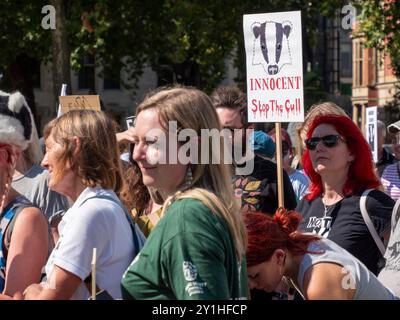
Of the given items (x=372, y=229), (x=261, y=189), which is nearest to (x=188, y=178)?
(x=372, y=229)

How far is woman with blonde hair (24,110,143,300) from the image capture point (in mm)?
3844

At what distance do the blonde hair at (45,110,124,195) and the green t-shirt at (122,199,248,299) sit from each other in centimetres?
88

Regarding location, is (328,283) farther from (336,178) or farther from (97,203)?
(336,178)

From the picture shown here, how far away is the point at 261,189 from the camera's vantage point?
20.4ft

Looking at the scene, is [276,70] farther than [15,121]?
Yes

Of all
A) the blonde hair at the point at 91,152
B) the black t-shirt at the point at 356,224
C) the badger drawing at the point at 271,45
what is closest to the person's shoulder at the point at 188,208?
the blonde hair at the point at 91,152

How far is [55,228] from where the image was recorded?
248 inches

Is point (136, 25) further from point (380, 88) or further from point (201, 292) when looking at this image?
point (380, 88)

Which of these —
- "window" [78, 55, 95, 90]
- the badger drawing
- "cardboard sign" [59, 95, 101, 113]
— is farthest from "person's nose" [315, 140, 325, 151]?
"window" [78, 55, 95, 90]

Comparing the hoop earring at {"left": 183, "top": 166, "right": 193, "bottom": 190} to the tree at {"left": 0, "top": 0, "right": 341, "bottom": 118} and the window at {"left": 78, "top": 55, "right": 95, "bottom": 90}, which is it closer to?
the tree at {"left": 0, "top": 0, "right": 341, "bottom": 118}

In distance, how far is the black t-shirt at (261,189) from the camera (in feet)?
20.0

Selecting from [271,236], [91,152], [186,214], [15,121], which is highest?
[15,121]

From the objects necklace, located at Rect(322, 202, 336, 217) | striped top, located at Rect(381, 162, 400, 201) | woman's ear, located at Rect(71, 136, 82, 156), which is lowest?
striped top, located at Rect(381, 162, 400, 201)

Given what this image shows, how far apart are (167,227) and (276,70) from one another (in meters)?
4.27
